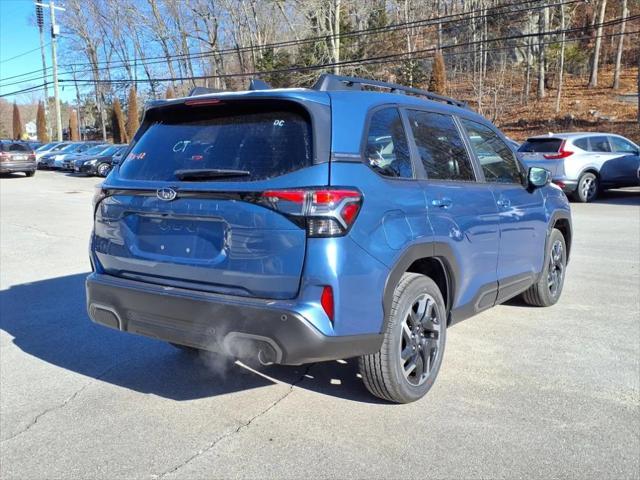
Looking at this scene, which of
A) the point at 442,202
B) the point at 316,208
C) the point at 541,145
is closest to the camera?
the point at 316,208

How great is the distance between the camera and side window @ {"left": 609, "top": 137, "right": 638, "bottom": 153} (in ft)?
54.0

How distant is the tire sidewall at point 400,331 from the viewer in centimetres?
354

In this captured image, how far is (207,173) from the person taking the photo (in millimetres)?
3371

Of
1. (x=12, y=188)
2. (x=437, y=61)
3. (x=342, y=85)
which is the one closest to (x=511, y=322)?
(x=342, y=85)

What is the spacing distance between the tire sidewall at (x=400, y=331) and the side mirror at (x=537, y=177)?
192cm

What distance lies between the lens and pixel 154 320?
3490 millimetres

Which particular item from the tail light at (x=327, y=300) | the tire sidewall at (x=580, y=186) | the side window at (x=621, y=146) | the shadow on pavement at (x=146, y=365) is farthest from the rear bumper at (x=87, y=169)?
the tail light at (x=327, y=300)

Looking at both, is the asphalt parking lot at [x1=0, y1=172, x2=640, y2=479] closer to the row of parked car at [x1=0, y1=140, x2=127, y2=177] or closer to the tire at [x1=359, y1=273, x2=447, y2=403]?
the tire at [x1=359, y1=273, x2=447, y2=403]

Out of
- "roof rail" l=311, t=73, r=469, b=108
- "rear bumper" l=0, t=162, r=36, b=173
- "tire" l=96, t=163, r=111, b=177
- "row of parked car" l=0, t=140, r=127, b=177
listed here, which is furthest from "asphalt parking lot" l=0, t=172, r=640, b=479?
"rear bumper" l=0, t=162, r=36, b=173

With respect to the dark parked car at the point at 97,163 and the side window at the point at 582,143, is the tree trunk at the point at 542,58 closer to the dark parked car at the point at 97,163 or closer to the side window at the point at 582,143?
the side window at the point at 582,143

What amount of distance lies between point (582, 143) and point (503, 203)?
41.0 feet

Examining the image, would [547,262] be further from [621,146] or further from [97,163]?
[97,163]

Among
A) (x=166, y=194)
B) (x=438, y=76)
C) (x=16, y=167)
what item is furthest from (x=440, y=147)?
(x=438, y=76)

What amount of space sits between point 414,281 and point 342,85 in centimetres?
131
